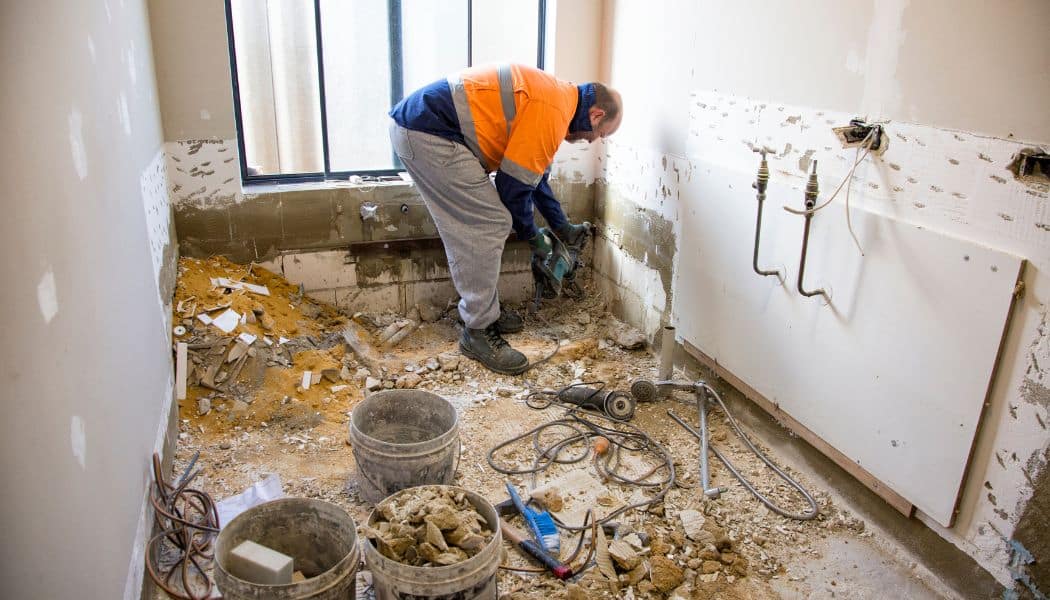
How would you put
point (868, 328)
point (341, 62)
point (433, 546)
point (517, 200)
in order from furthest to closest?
Answer: point (341, 62) < point (517, 200) < point (868, 328) < point (433, 546)

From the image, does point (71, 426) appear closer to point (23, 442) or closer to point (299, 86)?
point (23, 442)

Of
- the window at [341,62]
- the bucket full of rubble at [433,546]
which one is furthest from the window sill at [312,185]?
the bucket full of rubble at [433,546]

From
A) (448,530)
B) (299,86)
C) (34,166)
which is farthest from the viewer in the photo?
(299,86)

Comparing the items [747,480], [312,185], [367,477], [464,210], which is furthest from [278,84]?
[747,480]

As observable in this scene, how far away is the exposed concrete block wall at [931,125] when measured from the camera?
5.64ft

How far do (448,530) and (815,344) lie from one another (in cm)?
145

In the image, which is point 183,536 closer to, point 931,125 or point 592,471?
point 592,471

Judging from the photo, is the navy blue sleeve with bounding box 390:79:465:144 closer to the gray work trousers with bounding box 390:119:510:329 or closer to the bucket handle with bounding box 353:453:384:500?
the gray work trousers with bounding box 390:119:510:329

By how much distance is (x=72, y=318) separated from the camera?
1377 millimetres

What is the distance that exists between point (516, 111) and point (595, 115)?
41 cm

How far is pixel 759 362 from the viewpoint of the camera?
8.96 feet

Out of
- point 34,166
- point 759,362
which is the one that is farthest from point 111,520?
Answer: point 759,362

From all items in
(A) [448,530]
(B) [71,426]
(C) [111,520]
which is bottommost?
(A) [448,530]

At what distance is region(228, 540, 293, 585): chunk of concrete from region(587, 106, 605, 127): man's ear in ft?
7.65
